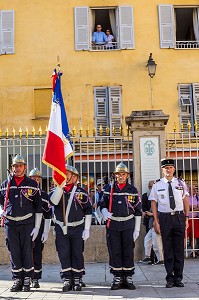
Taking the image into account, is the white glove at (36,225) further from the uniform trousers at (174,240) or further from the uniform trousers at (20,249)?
the uniform trousers at (174,240)

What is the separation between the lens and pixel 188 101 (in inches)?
752

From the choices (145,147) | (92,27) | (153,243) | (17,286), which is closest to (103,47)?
(92,27)

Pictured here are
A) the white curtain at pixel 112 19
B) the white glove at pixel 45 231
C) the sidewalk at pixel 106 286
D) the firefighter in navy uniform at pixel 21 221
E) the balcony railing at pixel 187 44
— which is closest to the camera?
the sidewalk at pixel 106 286

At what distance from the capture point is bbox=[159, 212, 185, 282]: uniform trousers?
826 cm

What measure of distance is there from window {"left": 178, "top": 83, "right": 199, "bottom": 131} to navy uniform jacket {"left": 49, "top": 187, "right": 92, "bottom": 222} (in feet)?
36.0

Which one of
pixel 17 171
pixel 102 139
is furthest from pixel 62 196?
pixel 102 139

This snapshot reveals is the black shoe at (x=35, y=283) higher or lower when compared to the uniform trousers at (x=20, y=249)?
lower

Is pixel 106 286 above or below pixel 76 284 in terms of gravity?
below

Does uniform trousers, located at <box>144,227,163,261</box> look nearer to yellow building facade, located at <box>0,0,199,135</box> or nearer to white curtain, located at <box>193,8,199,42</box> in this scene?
yellow building facade, located at <box>0,0,199,135</box>

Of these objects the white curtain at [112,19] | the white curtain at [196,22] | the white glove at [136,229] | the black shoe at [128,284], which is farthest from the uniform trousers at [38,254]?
the white curtain at [196,22]

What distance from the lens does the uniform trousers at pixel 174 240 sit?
8258 millimetres

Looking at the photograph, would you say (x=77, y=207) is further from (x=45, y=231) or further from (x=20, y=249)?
(x=20, y=249)

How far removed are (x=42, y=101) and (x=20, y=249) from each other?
36.9 feet

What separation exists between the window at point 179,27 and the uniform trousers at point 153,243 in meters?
9.89
